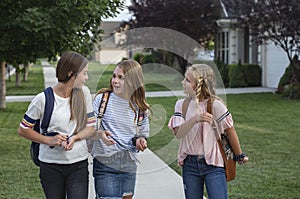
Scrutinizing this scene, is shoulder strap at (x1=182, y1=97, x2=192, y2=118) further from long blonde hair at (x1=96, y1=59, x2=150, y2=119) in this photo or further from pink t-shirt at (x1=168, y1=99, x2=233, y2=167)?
long blonde hair at (x1=96, y1=59, x2=150, y2=119)

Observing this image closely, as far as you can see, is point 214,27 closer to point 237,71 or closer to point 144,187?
point 237,71

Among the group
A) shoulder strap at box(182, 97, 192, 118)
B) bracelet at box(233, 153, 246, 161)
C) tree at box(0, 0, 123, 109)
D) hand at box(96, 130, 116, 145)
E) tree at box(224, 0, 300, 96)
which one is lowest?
bracelet at box(233, 153, 246, 161)

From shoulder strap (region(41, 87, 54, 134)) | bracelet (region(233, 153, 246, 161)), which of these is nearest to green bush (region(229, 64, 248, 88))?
bracelet (region(233, 153, 246, 161))

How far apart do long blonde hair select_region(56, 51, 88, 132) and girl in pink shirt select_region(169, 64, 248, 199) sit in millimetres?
676

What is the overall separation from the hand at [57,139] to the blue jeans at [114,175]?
394mm

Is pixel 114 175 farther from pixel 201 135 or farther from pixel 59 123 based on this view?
pixel 201 135

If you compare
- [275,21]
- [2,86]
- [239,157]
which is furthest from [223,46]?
[239,157]

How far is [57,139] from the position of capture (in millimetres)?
3678

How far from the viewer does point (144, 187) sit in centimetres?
652

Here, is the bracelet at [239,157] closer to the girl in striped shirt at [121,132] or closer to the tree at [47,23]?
the girl in striped shirt at [121,132]

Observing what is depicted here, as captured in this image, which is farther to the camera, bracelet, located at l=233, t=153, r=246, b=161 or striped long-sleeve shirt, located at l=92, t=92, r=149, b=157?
bracelet, located at l=233, t=153, r=246, b=161

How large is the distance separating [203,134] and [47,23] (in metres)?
5.68

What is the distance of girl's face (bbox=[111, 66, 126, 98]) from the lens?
3965 mm

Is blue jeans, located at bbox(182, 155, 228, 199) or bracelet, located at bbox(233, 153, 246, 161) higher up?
bracelet, located at bbox(233, 153, 246, 161)
